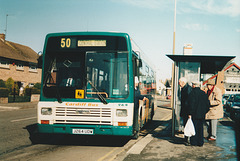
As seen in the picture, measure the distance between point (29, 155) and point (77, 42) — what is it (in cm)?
346

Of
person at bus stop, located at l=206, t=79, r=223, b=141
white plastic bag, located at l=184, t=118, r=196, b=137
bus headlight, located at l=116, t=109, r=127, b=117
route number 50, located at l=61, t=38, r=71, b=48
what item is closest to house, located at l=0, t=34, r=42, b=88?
route number 50, located at l=61, t=38, r=71, b=48

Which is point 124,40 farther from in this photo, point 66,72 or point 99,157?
point 99,157

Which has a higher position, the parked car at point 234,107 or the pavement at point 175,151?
the parked car at point 234,107

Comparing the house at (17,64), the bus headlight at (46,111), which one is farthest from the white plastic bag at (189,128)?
the house at (17,64)

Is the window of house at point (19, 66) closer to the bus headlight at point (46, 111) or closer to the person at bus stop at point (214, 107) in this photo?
the bus headlight at point (46, 111)

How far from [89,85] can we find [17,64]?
35781 millimetres

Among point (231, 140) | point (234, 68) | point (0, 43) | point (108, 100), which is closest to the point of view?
point (108, 100)

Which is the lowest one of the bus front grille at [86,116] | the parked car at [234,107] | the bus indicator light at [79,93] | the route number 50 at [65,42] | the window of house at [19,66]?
the parked car at [234,107]

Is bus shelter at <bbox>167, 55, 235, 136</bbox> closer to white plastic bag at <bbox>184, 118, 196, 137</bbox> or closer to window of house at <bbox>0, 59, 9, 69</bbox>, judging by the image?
white plastic bag at <bbox>184, 118, 196, 137</bbox>

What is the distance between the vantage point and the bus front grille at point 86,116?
728 centimetres

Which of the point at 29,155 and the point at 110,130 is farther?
the point at 110,130

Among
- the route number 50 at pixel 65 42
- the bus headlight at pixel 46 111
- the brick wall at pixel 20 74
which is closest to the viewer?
the bus headlight at pixel 46 111

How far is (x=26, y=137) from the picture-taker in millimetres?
9289

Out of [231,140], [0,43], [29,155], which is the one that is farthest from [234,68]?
[29,155]
